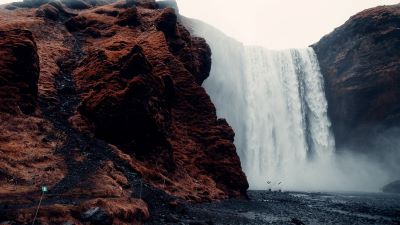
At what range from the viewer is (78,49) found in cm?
3747

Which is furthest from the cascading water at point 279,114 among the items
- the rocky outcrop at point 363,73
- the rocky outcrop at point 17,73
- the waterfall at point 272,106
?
the rocky outcrop at point 17,73

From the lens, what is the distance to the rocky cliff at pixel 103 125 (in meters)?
16.7

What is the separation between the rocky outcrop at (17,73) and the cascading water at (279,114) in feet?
160

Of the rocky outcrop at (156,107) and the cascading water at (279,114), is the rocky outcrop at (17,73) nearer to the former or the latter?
the rocky outcrop at (156,107)

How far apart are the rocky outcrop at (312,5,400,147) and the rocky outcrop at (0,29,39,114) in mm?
66205

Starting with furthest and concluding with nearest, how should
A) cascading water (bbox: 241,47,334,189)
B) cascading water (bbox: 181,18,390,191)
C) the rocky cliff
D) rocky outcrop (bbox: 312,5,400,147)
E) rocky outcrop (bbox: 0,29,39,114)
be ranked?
cascading water (bbox: 241,47,334,189)
cascading water (bbox: 181,18,390,191)
rocky outcrop (bbox: 312,5,400,147)
rocky outcrop (bbox: 0,29,39,114)
the rocky cliff

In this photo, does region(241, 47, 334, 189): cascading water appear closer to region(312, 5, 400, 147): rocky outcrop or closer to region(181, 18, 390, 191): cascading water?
region(181, 18, 390, 191): cascading water

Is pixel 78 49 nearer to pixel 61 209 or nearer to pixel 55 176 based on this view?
pixel 55 176

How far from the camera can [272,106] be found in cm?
7588

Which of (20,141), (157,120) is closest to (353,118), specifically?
(157,120)

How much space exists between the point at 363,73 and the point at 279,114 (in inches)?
747

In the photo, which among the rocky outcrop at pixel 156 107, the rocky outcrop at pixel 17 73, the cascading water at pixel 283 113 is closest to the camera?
the rocky outcrop at pixel 17 73

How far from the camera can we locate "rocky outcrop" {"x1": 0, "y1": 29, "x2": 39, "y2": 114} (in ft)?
74.2

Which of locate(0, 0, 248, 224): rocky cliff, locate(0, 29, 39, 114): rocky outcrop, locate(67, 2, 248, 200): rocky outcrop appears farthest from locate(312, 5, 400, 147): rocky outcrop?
locate(0, 29, 39, 114): rocky outcrop
